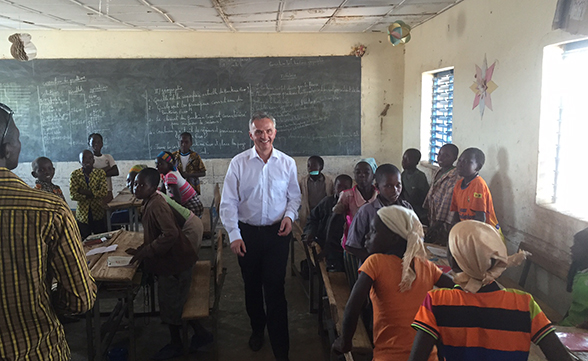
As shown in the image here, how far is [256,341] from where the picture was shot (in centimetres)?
306

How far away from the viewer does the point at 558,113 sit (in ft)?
10.9

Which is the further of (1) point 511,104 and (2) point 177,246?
(1) point 511,104

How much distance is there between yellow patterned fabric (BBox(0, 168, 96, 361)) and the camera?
1224 millimetres

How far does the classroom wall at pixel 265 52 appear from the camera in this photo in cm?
624

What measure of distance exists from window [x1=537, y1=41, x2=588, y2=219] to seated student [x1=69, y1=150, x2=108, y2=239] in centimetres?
415

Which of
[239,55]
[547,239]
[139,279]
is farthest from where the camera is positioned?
[239,55]

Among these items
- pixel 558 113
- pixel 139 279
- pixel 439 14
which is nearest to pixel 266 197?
pixel 139 279

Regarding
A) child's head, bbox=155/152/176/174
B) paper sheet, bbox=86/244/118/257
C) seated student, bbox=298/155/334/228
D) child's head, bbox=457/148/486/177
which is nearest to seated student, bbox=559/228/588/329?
child's head, bbox=457/148/486/177

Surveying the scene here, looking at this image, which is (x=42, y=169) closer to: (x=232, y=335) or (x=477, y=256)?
(x=232, y=335)

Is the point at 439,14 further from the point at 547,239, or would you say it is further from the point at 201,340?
the point at 201,340

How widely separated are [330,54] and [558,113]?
3.79 m

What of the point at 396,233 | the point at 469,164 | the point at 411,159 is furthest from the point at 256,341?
the point at 411,159

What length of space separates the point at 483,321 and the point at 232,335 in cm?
250

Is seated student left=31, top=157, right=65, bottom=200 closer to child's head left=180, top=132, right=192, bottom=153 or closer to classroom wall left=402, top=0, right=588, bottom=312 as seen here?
child's head left=180, top=132, right=192, bottom=153
